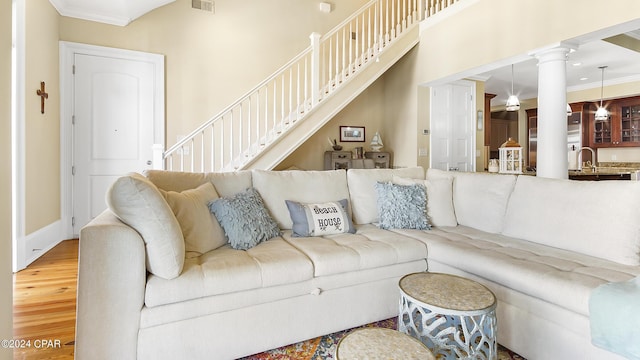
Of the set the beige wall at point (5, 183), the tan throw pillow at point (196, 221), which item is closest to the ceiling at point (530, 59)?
the beige wall at point (5, 183)

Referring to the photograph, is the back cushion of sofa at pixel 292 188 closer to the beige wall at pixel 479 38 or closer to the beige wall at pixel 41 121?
the beige wall at pixel 41 121

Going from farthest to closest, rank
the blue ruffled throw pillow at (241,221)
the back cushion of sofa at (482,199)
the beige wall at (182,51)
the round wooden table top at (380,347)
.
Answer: the beige wall at (182,51) → the back cushion of sofa at (482,199) → the blue ruffled throw pillow at (241,221) → the round wooden table top at (380,347)

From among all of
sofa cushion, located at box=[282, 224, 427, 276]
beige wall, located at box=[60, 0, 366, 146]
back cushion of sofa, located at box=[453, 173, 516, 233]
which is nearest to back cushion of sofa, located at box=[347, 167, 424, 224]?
sofa cushion, located at box=[282, 224, 427, 276]

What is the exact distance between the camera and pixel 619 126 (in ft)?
21.6

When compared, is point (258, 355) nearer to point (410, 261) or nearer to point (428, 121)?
point (410, 261)

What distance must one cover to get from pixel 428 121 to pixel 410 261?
3.58 metres

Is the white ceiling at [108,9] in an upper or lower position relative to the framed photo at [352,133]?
upper

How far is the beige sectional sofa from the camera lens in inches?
59.6

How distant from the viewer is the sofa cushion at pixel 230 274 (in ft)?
5.15

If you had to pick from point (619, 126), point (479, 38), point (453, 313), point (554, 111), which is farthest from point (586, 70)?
point (453, 313)

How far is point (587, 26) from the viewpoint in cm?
304

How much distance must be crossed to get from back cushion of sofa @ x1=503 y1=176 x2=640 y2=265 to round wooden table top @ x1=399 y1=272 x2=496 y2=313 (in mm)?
910

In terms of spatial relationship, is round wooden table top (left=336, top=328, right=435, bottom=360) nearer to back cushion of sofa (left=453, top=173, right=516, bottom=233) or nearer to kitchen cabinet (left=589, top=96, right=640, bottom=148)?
back cushion of sofa (left=453, top=173, right=516, bottom=233)

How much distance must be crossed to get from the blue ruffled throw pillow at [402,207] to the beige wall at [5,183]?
2247mm
